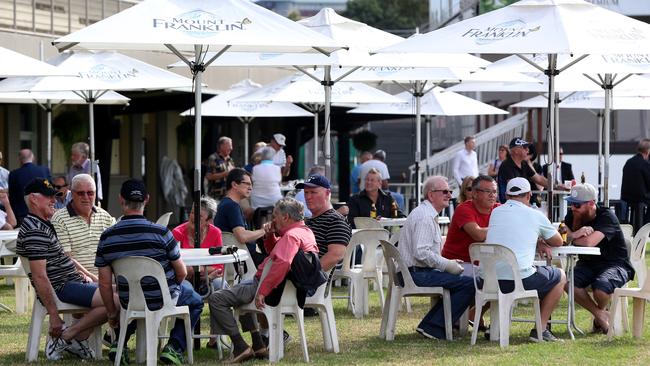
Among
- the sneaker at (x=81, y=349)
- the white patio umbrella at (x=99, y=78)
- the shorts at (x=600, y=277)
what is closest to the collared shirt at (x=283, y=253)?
the sneaker at (x=81, y=349)

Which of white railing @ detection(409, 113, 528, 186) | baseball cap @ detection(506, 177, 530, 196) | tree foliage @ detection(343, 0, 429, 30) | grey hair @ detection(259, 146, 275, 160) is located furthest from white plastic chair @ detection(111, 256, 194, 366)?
tree foliage @ detection(343, 0, 429, 30)

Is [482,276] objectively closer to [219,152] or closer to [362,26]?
[362,26]

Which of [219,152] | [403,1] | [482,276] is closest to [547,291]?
[482,276]

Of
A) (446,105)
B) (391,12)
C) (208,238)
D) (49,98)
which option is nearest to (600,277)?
(208,238)

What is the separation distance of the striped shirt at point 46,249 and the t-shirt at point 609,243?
→ 4.37 meters

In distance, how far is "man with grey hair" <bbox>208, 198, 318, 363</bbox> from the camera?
9.44 m

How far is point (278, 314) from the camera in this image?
955 cm

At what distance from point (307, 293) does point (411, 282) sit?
133 cm

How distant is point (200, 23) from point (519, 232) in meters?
2.97

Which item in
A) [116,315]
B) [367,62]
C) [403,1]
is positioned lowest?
[116,315]

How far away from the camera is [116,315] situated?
9.34 metres

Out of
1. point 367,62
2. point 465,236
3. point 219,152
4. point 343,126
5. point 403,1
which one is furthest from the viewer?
point 403,1

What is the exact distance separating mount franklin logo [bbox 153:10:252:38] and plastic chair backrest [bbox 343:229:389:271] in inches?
100

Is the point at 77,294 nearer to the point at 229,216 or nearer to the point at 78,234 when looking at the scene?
the point at 78,234
